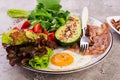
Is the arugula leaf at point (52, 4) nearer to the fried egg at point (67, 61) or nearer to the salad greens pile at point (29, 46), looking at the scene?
the salad greens pile at point (29, 46)

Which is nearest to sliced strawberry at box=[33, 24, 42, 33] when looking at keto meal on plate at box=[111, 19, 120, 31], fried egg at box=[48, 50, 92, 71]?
fried egg at box=[48, 50, 92, 71]

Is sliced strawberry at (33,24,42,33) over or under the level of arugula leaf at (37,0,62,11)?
under

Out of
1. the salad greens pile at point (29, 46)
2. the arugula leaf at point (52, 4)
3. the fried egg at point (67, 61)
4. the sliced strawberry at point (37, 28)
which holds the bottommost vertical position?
the fried egg at point (67, 61)

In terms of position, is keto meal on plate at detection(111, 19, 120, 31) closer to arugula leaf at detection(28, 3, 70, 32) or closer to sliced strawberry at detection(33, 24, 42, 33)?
arugula leaf at detection(28, 3, 70, 32)

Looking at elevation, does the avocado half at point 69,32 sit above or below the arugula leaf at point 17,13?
below

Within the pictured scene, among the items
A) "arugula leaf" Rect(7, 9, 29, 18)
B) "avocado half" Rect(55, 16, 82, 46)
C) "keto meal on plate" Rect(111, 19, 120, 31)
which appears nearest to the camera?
"avocado half" Rect(55, 16, 82, 46)

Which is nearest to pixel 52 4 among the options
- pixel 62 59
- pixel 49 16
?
pixel 49 16

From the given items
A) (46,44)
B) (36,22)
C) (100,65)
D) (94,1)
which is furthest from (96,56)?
(94,1)

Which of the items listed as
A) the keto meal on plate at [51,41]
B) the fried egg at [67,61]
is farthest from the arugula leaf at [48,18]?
the fried egg at [67,61]
